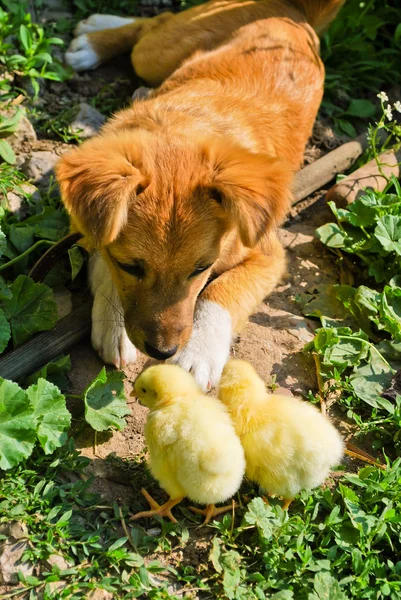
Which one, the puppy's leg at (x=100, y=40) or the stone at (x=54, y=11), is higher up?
the stone at (x=54, y=11)

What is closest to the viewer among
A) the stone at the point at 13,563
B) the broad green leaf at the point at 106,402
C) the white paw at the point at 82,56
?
the stone at the point at 13,563

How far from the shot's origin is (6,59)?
554 cm

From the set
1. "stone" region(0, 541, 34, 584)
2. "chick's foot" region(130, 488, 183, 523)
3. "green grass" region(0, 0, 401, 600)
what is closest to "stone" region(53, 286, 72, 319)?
"green grass" region(0, 0, 401, 600)

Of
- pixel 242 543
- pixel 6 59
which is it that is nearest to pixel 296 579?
pixel 242 543

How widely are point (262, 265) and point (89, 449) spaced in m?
1.75

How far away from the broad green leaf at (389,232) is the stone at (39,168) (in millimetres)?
2350

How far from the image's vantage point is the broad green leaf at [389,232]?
4.66 m

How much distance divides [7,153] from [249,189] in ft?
7.12

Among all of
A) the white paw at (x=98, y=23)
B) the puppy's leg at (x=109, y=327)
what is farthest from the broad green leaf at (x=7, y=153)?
the white paw at (x=98, y=23)

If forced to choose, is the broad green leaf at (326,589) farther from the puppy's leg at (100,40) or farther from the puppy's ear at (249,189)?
the puppy's leg at (100,40)

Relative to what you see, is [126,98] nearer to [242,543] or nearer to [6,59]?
[6,59]

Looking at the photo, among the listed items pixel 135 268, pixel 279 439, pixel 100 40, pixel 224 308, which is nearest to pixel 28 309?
pixel 135 268

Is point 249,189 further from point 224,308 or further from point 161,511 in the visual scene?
point 161,511

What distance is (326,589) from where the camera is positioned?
10.2 ft
